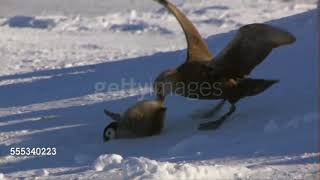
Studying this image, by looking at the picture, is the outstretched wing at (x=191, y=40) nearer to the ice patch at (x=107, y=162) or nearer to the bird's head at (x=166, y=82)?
the bird's head at (x=166, y=82)

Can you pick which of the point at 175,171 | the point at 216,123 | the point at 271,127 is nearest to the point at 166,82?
the point at 216,123

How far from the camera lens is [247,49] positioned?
536cm

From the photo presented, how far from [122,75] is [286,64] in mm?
2958

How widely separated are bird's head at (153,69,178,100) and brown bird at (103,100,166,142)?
95 mm

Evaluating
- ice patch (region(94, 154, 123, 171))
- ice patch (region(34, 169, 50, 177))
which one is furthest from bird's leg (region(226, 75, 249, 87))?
ice patch (region(34, 169, 50, 177))

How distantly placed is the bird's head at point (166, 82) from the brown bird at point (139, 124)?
0.09m

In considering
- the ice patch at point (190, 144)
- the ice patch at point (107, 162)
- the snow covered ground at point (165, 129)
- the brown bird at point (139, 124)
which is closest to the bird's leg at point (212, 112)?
the snow covered ground at point (165, 129)

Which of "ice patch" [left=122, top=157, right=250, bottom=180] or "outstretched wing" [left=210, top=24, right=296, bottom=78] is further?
"outstretched wing" [left=210, top=24, right=296, bottom=78]

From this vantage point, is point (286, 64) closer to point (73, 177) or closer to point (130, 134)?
point (130, 134)

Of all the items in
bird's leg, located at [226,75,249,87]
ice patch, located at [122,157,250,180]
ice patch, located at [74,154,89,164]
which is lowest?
ice patch, located at [74,154,89,164]

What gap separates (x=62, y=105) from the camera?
7.37 m

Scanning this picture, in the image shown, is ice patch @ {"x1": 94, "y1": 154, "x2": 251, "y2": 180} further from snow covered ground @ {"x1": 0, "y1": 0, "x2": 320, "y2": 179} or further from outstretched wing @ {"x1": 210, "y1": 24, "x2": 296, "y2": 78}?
outstretched wing @ {"x1": 210, "y1": 24, "x2": 296, "y2": 78}

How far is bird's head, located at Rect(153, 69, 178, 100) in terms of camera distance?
17.7 feet

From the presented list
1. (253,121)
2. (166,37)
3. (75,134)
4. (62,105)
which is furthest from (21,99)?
(166,37)
